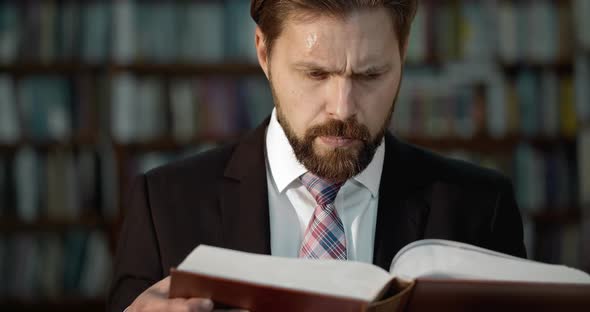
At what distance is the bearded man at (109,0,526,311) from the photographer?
1202 millimetres

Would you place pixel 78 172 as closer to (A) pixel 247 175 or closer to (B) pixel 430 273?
(A) pixel 247 175

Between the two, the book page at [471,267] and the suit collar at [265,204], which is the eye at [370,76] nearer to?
the suit collar at [265,204]

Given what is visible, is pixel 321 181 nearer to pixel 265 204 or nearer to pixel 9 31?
pixel 265 204

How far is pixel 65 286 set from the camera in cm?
314

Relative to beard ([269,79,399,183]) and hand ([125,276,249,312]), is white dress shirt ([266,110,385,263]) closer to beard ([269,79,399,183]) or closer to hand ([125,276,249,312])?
beard ([269,79,399,183])

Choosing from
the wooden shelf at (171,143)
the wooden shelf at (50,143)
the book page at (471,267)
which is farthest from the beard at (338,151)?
the wooden shelf at (50,143)

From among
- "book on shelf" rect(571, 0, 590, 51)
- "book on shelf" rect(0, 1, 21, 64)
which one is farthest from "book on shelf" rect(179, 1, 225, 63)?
"book on shelf" rect(571, 0, 590, 51)

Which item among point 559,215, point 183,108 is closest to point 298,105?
point 183,108

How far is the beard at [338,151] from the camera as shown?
1.21m

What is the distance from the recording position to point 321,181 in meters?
1.29

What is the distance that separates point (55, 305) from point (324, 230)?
2.24 metres

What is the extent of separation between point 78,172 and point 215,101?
2.20 ft

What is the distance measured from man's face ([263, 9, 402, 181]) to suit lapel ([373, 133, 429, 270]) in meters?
0.10

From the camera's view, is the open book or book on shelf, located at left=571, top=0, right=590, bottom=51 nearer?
the open book
